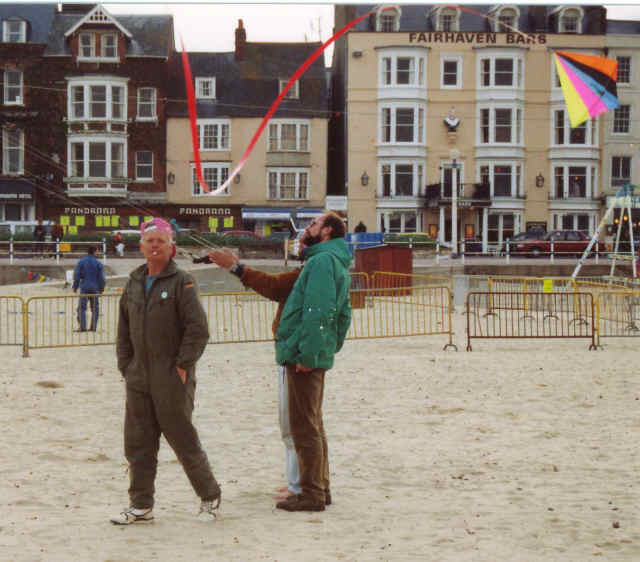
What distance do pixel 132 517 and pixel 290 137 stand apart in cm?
4600

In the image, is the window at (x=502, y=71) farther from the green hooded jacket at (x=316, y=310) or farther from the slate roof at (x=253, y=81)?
the green hooded jacket at (x=316, y=310)

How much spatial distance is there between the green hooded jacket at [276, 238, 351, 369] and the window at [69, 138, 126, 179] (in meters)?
45.3

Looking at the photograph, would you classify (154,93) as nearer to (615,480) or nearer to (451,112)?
(451,112)

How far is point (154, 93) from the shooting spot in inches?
1977

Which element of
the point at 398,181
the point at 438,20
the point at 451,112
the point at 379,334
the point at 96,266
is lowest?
the point at 379,334

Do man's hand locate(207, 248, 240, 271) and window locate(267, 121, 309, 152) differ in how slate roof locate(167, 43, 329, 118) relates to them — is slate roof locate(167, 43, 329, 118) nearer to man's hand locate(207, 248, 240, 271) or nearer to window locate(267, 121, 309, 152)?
window locate(267, 121, 309, 152)

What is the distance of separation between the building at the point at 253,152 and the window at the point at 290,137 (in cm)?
5

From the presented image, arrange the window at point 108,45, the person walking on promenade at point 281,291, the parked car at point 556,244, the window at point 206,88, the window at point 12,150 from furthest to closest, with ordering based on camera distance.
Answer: the window at point 206,88, the window at point 108,45, the window at point 12,150, the parked car at point 556,244, the person walking on promenade at point 281,291

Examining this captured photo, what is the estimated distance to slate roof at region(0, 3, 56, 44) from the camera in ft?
164

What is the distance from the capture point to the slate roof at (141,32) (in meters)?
50.2

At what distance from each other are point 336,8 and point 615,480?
49.0 m

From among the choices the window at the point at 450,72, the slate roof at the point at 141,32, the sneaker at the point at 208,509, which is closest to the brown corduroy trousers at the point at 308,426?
the sneaker at the point at 208,509

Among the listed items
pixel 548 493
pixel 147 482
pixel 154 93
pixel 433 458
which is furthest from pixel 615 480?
pixel 154 93

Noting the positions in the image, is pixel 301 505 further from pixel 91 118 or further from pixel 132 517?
pixel 91 118
